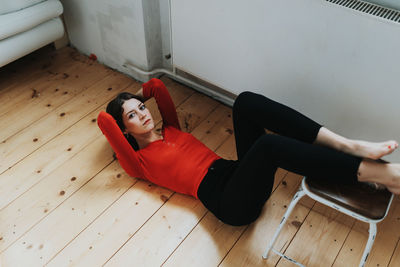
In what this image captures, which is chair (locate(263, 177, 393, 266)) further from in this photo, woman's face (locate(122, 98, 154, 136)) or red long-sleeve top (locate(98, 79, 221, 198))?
woman's face (locate(122, 98, 154, 136))

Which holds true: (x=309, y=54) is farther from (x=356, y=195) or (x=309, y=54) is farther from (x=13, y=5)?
(x=13, y=5)

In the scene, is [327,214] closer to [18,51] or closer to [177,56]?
[177,56]

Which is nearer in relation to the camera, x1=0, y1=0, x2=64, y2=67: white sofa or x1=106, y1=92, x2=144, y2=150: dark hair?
x1=106, y1=92, x2=144, y2=150: dark hair

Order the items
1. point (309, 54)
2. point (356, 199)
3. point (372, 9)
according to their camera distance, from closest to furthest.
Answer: point (356, 199)
point (372, 9)
point (309, 54)

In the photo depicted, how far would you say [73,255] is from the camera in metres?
1.46

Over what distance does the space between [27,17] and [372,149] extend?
5.83 feet

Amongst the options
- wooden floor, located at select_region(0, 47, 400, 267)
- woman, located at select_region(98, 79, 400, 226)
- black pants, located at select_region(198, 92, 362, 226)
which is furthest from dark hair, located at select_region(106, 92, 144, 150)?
black pants, located at select_region(198, 92, 362, 226)

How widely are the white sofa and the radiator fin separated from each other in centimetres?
151

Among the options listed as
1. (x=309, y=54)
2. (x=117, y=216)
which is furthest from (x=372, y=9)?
(x=117, y=216)

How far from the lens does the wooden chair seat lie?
1093 mm

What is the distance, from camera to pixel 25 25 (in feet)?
6.48

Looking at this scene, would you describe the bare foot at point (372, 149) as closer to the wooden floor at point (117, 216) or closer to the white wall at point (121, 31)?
the wooden floor at point (117, 216)

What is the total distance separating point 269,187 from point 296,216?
255 mm

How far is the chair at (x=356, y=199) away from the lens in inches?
43.0
